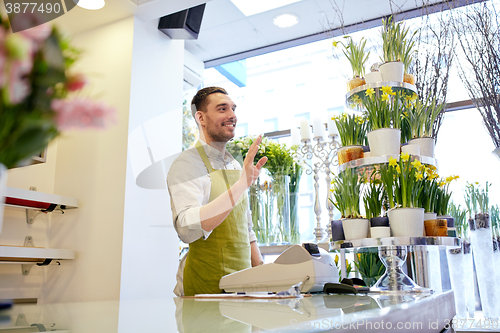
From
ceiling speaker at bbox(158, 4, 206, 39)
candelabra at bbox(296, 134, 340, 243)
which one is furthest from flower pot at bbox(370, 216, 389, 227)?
ceiling speaker at bbox(158, 4, 206, 39)

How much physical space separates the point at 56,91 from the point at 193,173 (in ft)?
4.23

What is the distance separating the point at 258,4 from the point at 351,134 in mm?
1850

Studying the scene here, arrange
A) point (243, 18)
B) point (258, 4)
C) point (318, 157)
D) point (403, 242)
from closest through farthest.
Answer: point (403, 242)
point (318, 157)
point (258, 4)
point (243, 18)

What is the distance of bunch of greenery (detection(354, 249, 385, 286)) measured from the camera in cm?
163

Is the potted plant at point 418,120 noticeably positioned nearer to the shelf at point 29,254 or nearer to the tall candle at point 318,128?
the tall candle at point 318,128

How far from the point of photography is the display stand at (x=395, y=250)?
1143 millimetres

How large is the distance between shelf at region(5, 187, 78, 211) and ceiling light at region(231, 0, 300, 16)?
1.79 metres

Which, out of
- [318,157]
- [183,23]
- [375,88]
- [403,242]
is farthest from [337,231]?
[183,23]

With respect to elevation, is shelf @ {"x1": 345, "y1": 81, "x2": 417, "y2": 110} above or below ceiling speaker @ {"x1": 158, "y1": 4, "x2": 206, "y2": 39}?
below

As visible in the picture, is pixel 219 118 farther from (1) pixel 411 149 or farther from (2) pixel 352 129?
(1) pixel 411 149

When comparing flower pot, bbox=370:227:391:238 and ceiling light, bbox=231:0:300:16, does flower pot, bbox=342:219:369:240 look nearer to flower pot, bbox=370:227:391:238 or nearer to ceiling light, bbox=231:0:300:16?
flower pot, bbox=370:227:391:238

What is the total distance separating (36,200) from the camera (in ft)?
6.51

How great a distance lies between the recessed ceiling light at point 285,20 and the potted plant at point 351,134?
6.07 ft

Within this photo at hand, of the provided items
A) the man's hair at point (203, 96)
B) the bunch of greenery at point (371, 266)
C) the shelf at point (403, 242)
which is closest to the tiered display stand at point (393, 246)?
the shelf at point (403, 242)
